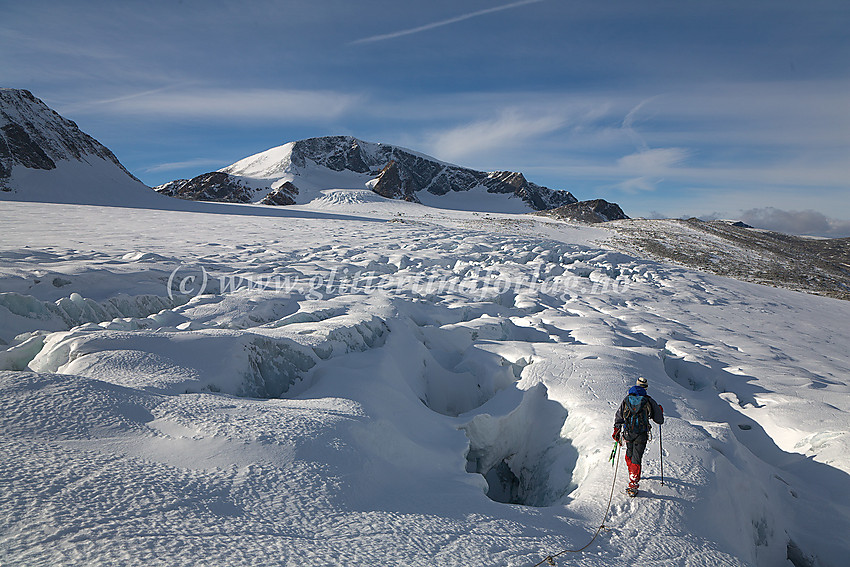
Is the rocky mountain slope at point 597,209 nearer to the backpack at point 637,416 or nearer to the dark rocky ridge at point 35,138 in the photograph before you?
the dark rocky ridge at point 35,138

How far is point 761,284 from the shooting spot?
58.7ft

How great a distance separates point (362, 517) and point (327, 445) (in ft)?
2.92

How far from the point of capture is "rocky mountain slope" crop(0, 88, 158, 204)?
31125mm

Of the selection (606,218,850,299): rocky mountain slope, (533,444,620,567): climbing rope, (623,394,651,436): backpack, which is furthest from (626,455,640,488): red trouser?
(606,218,850,299): rocky mountain slope

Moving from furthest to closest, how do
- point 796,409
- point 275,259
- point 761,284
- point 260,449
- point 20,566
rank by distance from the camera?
1. point 761,284
2. point 275,259
3. point 796,409
4. point 260,449
5. point 20,566

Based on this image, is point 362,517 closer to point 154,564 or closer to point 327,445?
point 327,445

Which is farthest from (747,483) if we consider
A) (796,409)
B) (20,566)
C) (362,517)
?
(20,566)

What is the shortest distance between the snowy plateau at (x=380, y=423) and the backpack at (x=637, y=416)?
580 millimetres

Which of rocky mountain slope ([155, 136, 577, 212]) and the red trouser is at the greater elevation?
rocky mountain slope ([155, 136, 577, 212])

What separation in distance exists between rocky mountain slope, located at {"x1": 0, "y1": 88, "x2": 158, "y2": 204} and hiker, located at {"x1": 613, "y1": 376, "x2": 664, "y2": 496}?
36.8m

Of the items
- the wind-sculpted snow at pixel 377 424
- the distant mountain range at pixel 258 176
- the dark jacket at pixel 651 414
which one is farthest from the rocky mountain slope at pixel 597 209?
the dark jacket at pixel 651 414

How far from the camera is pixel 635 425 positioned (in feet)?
14.9

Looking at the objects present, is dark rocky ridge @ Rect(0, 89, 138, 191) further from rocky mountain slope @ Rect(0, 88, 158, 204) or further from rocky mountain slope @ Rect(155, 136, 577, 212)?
rocky mountain slope @ Rect(155, 136, 577, 212)

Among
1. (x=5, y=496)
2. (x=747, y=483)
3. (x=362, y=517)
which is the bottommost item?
(x=747, y=483)
